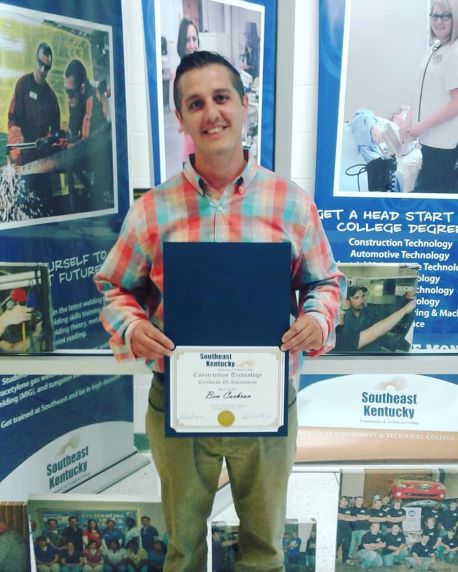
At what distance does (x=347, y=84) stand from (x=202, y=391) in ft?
4.43

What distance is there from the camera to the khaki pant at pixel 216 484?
48.7 inches

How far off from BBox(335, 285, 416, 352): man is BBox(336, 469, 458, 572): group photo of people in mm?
371

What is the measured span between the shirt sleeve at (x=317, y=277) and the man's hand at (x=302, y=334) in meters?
0.04

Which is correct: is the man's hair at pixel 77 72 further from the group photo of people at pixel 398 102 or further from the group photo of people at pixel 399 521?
the group photo of people at pixel 399 521

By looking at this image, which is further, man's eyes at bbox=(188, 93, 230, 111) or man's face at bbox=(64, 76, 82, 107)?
man's face at bbox=(64, 76, 82, 107)

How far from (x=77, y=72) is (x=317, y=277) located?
972mm

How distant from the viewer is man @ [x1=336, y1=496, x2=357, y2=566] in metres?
1.62

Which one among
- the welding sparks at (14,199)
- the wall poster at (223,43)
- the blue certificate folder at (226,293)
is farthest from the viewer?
the welding sparks at (14,199)

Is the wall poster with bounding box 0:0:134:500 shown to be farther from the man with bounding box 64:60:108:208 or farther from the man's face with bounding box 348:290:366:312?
the man's face with bounding box 348:290:366:312

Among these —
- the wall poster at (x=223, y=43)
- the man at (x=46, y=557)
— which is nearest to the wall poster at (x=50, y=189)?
the wall poster at (x=223, y=43)

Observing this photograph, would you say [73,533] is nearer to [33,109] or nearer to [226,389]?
[226,389]

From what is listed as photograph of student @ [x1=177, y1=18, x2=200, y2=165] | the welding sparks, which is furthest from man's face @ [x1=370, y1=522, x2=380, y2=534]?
the welding sparks

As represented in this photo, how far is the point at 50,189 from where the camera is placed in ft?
5.44

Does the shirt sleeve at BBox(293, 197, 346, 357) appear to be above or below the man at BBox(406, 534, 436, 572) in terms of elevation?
above
